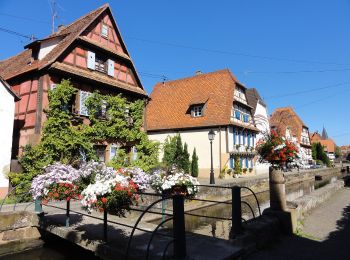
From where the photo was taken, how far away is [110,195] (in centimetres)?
597

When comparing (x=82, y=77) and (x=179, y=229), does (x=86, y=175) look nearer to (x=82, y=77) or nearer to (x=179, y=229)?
(x=179, y=229)

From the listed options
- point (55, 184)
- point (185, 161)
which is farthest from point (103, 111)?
point (55, 184)

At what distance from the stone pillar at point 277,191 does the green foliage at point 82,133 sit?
8.61 metres

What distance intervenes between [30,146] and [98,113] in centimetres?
467

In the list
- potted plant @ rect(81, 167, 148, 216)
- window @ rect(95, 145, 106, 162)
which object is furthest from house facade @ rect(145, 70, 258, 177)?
potted plant @ rect(81, 167, 148, 216)

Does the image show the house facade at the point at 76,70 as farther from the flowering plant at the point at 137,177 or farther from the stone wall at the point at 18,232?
the flowering plant at the point at 137,177

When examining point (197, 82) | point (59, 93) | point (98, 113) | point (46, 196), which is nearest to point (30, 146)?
point (59, 93)

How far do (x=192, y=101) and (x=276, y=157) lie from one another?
78.6 ft

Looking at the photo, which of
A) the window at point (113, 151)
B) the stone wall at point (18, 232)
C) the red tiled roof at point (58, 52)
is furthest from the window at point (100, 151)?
the stone wall at point (18, 232)

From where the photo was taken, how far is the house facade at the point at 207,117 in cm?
2920

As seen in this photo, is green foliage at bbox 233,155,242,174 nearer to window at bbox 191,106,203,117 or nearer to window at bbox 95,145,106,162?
window at bbox 191,106,203,117

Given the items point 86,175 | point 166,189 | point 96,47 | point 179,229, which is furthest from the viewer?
point 96,47

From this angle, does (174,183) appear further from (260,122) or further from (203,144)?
(260,122)

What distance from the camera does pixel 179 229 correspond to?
5.19 metres
